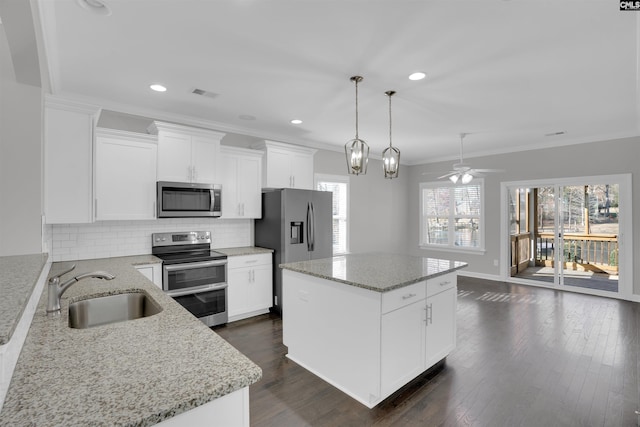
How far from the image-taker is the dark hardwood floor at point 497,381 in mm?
2143

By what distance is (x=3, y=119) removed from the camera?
6.62 feet

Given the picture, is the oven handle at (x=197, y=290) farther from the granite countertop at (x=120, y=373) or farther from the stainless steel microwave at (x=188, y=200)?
the granite countertop at (x=120, y=373)

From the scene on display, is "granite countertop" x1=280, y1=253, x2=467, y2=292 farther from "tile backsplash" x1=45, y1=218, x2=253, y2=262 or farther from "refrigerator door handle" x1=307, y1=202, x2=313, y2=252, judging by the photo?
"tile backsplash" x1=45, y1=218, x2=253, y2=262

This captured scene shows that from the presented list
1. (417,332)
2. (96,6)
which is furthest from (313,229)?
(96,6)

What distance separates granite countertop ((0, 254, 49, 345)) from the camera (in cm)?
81

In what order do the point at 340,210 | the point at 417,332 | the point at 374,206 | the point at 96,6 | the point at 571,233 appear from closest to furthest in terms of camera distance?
1. the point at 96,6
2. the point at 417,332
3. the point at 571,233
4. the point at 340,210
5. the point at 374,206

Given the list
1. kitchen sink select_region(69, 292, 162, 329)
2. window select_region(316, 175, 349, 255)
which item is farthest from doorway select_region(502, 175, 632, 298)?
kitchen sink select_region(69, 292, 162, 329)

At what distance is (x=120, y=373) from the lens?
3.18 ft

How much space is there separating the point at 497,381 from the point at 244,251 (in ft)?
10.0

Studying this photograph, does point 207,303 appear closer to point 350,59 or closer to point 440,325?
point 440,325

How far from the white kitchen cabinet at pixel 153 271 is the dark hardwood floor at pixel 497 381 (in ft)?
3.15

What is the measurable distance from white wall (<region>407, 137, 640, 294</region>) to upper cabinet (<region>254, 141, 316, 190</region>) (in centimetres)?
359

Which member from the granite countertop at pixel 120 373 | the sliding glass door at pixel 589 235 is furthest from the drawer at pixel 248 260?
the sliding glass door at pixel 589 235

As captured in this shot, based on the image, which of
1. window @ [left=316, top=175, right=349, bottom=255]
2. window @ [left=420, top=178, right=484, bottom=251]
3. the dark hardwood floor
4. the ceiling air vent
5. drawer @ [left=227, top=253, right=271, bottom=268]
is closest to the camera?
the dark hardwood floor
